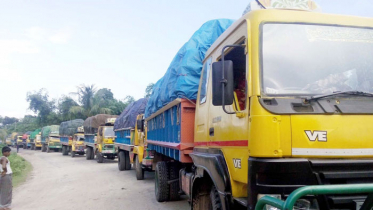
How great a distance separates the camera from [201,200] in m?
4.19

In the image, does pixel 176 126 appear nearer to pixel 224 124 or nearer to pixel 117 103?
pixel 224 124

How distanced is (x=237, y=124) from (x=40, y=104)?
224ft

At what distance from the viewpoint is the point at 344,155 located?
2475mm

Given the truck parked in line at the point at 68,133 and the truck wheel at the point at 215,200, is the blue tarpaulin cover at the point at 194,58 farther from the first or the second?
the truck parked in line at the point at 68,133

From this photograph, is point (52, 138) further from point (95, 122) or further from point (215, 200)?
point (215, 200)

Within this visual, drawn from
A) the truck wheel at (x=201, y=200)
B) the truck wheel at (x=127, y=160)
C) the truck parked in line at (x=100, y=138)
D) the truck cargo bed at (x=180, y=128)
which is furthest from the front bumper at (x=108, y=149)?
the truck wheel at (x=201, y=200)

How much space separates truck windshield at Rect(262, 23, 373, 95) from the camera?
2801mm

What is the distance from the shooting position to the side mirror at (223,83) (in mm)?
2871

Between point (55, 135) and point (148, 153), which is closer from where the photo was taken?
point (148, 153)

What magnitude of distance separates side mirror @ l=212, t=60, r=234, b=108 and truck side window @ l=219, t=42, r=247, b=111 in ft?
0.59

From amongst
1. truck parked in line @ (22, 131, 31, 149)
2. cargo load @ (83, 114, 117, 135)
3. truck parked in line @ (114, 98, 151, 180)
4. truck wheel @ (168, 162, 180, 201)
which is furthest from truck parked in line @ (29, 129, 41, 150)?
truck wheel @ (168, 162, 180, 201)

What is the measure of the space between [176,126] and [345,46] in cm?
331

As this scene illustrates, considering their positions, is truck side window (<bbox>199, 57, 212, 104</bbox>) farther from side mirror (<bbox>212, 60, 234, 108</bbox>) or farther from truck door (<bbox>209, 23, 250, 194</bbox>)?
side mirror (<bbox>212, 60, 234, 108</bbox>)

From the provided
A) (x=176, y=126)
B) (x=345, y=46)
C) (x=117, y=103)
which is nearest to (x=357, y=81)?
(x=345, y=46)
